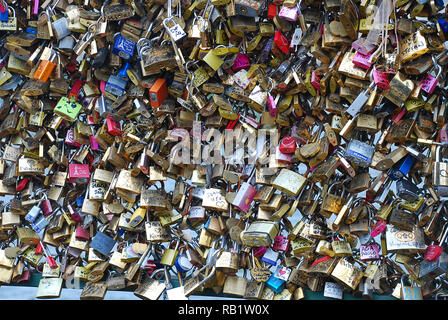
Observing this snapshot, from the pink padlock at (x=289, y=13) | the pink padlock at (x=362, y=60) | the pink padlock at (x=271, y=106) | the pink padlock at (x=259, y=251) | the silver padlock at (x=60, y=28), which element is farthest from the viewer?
the silver padlock at (x=60, y=28)

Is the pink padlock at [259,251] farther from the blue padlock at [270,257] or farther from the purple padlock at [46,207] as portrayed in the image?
the purple padlock at [46,207]

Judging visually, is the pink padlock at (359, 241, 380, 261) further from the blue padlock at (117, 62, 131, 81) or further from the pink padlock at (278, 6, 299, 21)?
the blue padlock at (117, 62, 131, 81)

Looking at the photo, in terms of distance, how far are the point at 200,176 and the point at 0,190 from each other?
1.17m

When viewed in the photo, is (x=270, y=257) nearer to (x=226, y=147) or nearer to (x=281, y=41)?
(x=226, y=147)

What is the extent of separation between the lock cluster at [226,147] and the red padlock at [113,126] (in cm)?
1

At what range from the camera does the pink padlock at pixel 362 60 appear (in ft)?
10.5

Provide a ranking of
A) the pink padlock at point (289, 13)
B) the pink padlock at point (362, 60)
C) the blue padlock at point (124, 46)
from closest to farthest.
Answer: the pink padlock at point (362, 60) < the pink padlock at point (289, 13) < the blue padlock at point (124, 46)

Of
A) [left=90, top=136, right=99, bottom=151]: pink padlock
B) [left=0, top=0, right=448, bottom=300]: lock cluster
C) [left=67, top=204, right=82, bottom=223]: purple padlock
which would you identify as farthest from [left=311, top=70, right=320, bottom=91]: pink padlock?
[left=67, top=204, right=82, bottom=223]: purple padlock

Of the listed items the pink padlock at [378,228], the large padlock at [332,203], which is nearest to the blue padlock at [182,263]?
the large padlock at [332,203]

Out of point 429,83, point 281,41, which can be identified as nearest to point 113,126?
point 281,41

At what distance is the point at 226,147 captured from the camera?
11.8 ft

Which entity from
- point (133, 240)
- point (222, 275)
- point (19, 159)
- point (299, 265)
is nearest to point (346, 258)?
point (299, 265)

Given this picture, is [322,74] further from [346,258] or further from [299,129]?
[346,258]

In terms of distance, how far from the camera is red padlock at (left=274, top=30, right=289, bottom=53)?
11.1 feet
